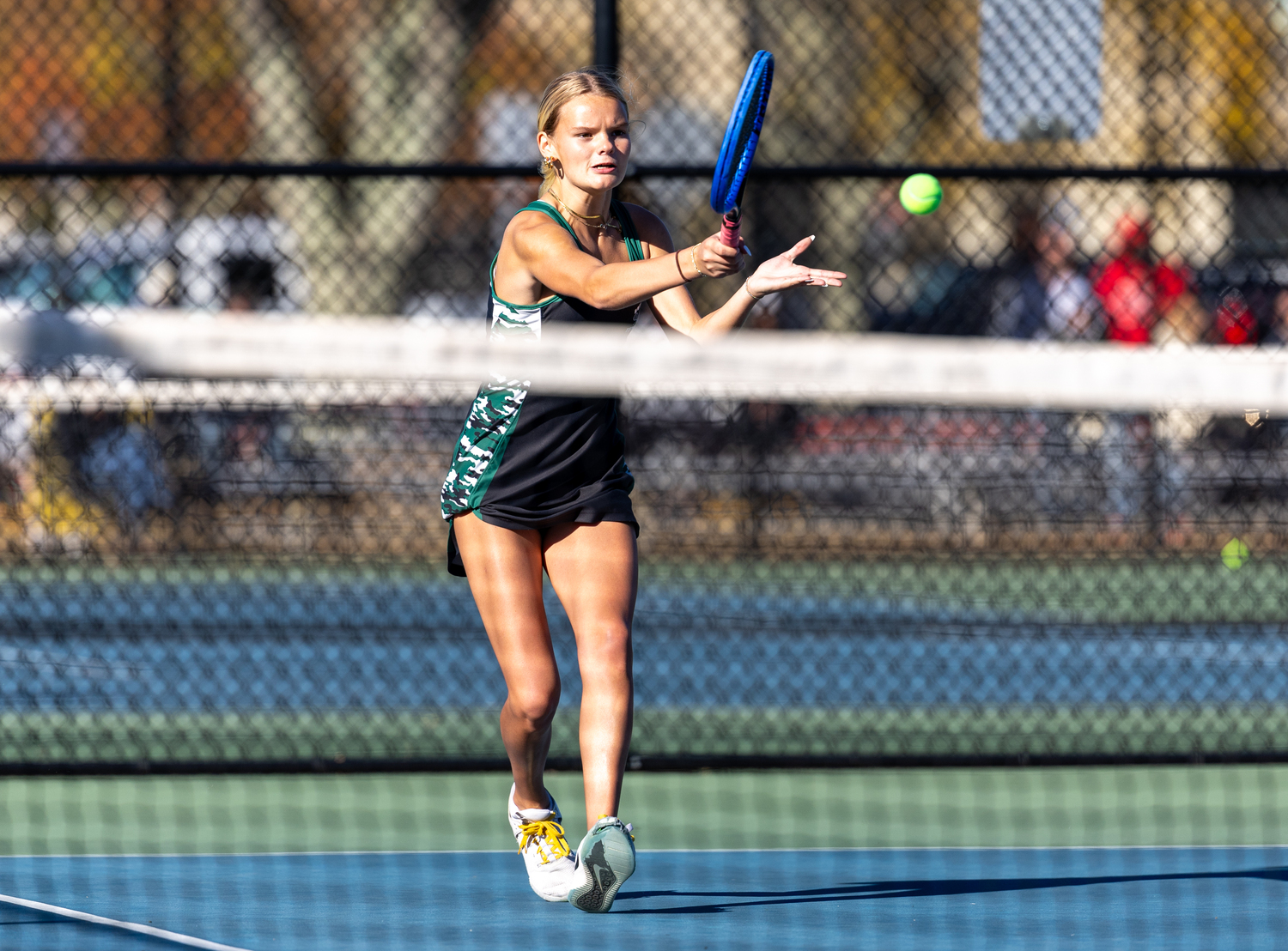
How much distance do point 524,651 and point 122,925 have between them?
3.12 ft

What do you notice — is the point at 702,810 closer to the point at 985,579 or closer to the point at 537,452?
the point at 537,452

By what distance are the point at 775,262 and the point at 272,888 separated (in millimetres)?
1844

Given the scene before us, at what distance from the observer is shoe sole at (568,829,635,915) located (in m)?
3.14

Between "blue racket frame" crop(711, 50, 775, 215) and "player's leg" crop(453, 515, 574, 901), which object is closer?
"blue racket frame" crop(711, 50, 775, 215)

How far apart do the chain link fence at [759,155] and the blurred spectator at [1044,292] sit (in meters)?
0.03

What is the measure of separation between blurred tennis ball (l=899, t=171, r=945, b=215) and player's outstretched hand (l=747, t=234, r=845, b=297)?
5.75ft

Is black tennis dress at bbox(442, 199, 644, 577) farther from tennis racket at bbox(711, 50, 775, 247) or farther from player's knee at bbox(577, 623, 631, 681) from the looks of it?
tennis racket at bbox(711, 50, 775, 247)

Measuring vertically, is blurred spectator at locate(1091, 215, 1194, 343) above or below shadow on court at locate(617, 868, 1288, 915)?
above

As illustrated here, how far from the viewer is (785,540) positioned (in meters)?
7.21

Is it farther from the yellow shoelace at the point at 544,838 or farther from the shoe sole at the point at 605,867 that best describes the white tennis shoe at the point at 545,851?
the shoe sole at the point at 605,867

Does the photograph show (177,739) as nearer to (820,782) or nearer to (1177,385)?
(820,782)

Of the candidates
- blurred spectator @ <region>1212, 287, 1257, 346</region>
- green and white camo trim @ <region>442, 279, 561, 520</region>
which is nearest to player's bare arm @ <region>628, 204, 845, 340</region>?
green and white camo trim @ <region>442, 279, 561, 520</region>

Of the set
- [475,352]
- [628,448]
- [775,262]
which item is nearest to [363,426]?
[628,448]

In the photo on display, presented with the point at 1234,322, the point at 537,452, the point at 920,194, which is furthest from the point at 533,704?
the point at 1234,322
